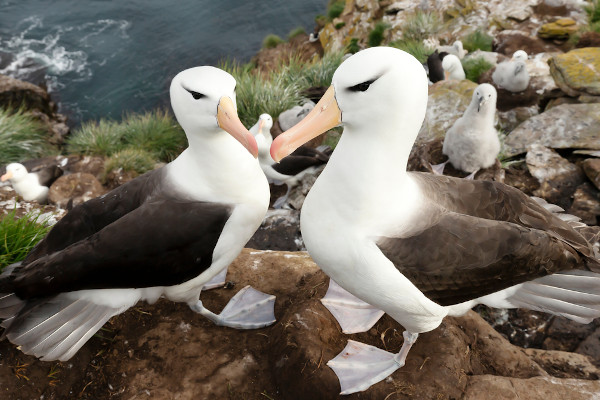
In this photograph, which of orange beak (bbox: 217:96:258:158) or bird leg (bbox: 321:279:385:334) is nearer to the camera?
orange beak (bbox: 217:96:258:158)

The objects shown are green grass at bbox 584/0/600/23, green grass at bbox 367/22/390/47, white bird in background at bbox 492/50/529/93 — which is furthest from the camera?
green grass at bbox 367/22/390/47

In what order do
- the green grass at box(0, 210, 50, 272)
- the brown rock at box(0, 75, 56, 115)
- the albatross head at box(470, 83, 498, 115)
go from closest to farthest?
the green grass at box(0, 210, 50, 272)
the albatross head at box(470, 83, 498, 115)
the brown rock at box(0, 75, 56, 115)

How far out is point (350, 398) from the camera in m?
2.76

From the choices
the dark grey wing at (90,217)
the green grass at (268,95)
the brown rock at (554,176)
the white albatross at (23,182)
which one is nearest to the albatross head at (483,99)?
the brown rock at (554,176)

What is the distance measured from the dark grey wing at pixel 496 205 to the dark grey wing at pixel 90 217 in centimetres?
178

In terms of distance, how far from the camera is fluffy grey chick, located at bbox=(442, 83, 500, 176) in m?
4.95

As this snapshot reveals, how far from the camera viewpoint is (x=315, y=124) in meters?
2.13

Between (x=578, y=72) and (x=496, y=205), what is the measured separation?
17.8 ft

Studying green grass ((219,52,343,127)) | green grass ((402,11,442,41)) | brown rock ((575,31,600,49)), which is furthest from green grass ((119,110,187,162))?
brown rock ((575,31,600,49))

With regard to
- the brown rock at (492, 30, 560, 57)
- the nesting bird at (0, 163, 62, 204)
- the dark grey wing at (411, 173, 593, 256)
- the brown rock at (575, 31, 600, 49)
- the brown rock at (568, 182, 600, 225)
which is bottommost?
the brown rock at (492, 30, 560, 57)

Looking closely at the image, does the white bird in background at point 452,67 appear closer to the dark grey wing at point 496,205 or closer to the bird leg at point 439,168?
the bird leg at point 439,168

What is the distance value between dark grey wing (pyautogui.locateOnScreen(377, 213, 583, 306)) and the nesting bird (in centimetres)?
596

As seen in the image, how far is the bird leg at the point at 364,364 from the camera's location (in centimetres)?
273

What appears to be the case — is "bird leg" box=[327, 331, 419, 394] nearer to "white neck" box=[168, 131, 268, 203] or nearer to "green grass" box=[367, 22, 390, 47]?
"white neck" box=[168, 131, 268, 203]
